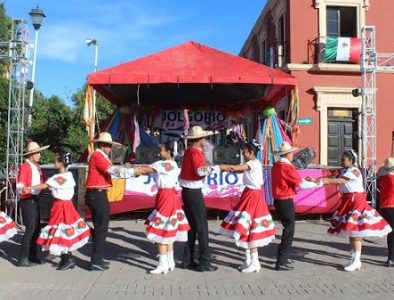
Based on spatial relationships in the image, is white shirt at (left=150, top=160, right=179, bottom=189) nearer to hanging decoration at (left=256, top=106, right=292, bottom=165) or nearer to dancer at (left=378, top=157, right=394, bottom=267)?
dancer at (left=378, top=157, right=394, bottom=267)

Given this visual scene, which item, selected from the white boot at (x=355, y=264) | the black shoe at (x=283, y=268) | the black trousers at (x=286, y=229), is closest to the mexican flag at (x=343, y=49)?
the black trousers at (x=286, y=229)

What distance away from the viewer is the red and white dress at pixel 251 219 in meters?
7.43

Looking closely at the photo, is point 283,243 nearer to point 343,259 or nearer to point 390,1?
point 343,259

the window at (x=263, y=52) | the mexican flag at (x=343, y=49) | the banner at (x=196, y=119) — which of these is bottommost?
the banner at (x=196, y=119)

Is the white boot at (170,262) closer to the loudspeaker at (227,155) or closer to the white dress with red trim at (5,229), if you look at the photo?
the white dress with red trim at (5,229)

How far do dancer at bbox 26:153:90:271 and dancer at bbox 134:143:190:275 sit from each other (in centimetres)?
100

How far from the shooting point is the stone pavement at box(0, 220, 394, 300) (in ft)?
21.1

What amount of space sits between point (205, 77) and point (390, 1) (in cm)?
1222

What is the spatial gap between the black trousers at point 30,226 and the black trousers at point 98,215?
1022 mm

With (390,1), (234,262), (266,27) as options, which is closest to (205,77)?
(234,262)

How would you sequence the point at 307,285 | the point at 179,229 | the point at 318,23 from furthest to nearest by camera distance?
1. the point at 318,23
2. the point at 179,229
3. the point at 307,285

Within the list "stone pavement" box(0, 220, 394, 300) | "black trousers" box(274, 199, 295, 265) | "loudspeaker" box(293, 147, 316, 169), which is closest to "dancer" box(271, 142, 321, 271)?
"black trousers" box(274, 199, 295, 265)

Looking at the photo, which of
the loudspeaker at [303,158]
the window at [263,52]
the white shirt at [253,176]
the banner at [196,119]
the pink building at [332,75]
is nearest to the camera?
the white shirt at [253,176]

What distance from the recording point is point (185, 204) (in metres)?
7.69
